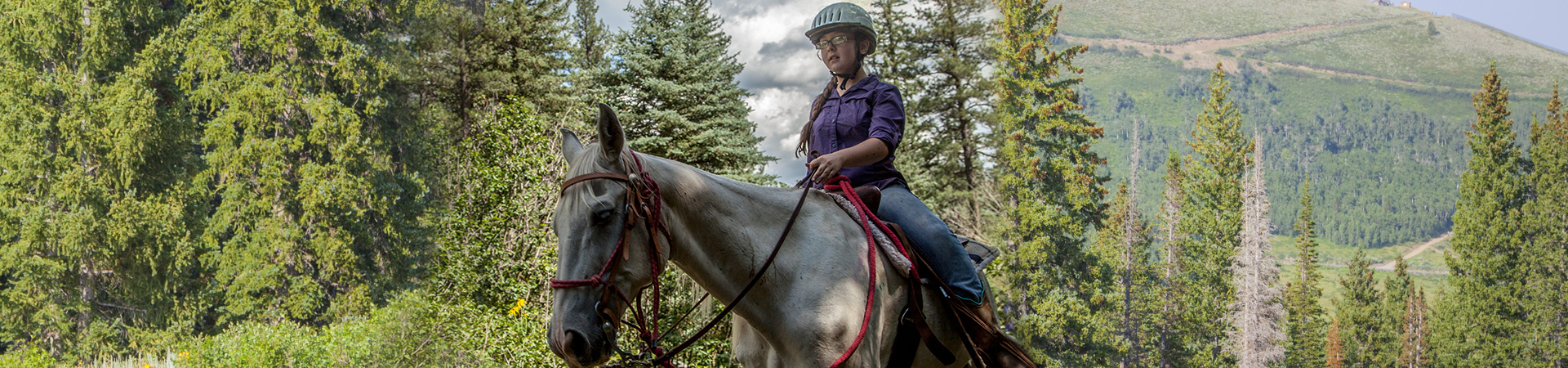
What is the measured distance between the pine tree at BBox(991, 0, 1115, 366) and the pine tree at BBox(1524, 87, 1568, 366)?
10.0 meters

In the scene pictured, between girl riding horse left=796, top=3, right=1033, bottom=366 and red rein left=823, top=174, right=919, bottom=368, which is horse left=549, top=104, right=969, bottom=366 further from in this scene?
→ girl riding horse left=796, top=3, right=1033, bottom=366

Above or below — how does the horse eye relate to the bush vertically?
above

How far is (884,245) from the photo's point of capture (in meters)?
2.38

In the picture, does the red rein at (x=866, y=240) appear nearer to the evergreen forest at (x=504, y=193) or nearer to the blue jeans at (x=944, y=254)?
the blue jeans at (x=944, y=254)

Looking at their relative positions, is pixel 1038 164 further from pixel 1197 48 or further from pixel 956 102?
pixel 1197 48

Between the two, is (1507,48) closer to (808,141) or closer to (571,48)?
(571,48)

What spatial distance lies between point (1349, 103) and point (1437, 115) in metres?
7.10

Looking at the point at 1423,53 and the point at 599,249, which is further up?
the point at 599,249

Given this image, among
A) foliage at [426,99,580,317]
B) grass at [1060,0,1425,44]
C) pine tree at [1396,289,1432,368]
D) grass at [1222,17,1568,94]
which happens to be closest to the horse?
foliage at [426,99,580,317]

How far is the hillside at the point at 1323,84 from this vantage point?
167ft

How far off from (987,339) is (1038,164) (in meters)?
16.3

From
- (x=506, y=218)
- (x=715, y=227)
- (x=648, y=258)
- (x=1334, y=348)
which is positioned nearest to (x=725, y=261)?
(x=715, y=227)

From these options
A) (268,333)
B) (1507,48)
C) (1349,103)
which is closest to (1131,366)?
(268,333)

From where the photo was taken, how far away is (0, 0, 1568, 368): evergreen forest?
912 centimetres
